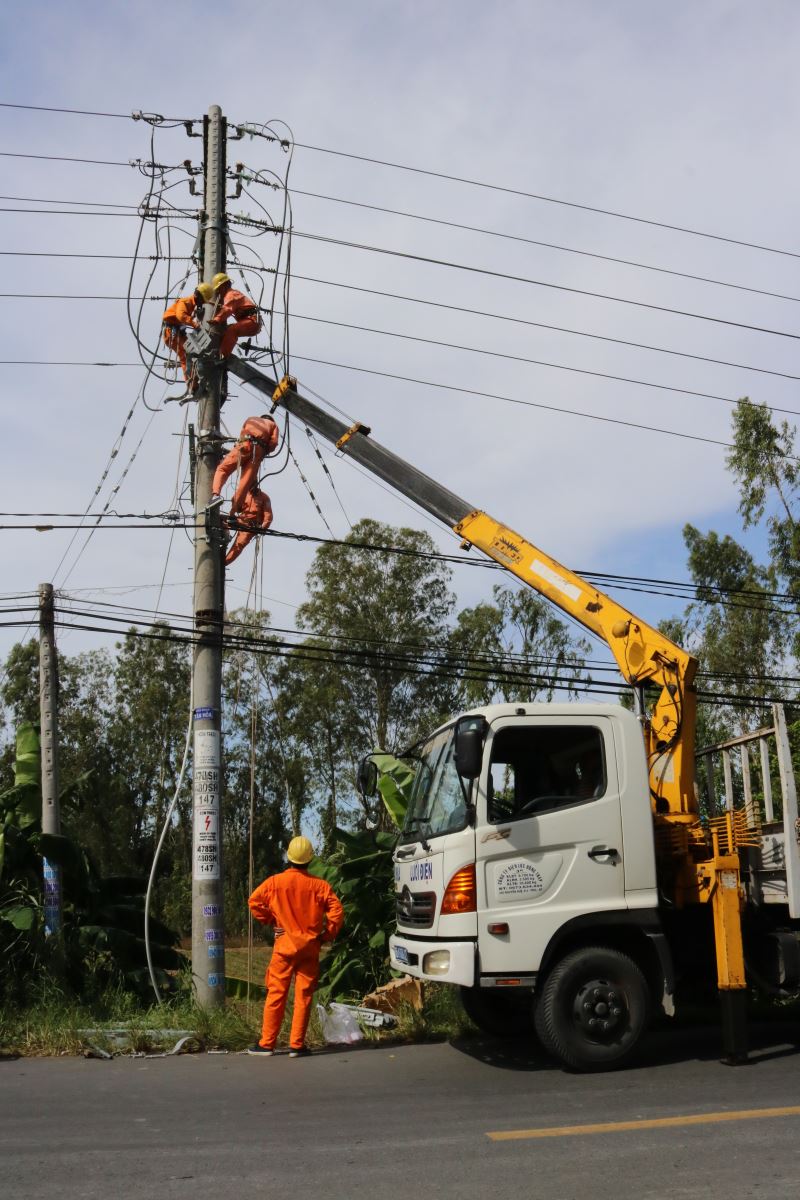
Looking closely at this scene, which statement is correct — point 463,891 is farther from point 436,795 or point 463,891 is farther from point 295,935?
point 295,935

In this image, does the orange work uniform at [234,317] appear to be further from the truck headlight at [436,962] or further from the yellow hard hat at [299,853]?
the truck headlight at [436,962]

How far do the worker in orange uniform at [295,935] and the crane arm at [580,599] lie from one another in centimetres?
286

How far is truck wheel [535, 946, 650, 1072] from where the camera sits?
7605 mm

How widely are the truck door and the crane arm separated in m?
1.03

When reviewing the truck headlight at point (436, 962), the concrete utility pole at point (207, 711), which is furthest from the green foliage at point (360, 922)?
the truck headlight at point (436, 962)

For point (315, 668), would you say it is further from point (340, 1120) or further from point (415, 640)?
point (340, 1120)

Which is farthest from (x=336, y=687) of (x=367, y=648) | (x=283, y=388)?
(x=283, y=388)

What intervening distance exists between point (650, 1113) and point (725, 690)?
28301 mm

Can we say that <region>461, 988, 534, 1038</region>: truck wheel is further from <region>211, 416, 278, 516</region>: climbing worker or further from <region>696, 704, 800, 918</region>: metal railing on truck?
<region>211, 416, 278, 516</region>: climbing worker

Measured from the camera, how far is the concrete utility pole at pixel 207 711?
10.6 metres

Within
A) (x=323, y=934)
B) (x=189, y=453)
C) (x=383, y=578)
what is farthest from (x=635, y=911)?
(x=383, y=578)

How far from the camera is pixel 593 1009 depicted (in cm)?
771

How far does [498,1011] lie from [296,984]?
5.65 ft

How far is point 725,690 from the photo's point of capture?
3341 cm
